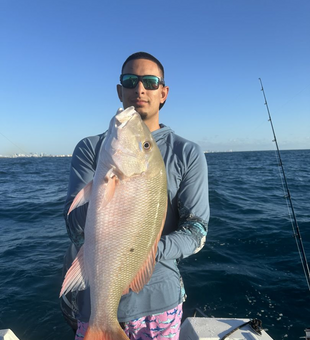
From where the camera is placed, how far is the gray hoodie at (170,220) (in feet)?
6.57

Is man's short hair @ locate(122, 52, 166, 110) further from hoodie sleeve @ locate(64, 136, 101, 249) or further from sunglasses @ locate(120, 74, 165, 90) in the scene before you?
hoodie sleeve @ locate(64, 136, 101, 249)

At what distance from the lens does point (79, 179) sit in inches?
83.2

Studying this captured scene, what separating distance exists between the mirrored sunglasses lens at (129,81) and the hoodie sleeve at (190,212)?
766 mm

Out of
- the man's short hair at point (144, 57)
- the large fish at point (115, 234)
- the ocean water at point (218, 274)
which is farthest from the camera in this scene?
the ocean water at point (218, 274)

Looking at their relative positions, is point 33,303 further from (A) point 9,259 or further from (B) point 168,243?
(B) point 168,243

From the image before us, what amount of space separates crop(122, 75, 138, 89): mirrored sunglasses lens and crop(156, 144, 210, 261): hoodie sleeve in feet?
2.51

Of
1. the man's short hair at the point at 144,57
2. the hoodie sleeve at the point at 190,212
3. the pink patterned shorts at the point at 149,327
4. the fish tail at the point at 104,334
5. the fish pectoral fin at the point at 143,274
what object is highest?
the man's short hair at the point at 144,57

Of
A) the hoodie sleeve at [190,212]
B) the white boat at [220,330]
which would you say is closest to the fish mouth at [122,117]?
the hoodie sleeve at [190,212]

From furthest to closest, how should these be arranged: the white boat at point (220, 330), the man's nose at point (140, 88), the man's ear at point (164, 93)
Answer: the white boat at point (220, 330)
the man's ear at point (164, 93)
the man's nose at point (140, 88)

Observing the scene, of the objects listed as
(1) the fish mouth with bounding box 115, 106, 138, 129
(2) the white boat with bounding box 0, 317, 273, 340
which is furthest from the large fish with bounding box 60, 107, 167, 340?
(2) the white boat with bounding box 0, 317, 273, 340

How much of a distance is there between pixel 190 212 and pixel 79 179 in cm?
99

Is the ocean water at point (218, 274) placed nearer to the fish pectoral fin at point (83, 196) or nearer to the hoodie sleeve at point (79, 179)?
the hoodie sleeve at point (79, 179)

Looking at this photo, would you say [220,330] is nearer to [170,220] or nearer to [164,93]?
[170,220]

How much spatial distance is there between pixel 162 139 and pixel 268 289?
4.94 m
